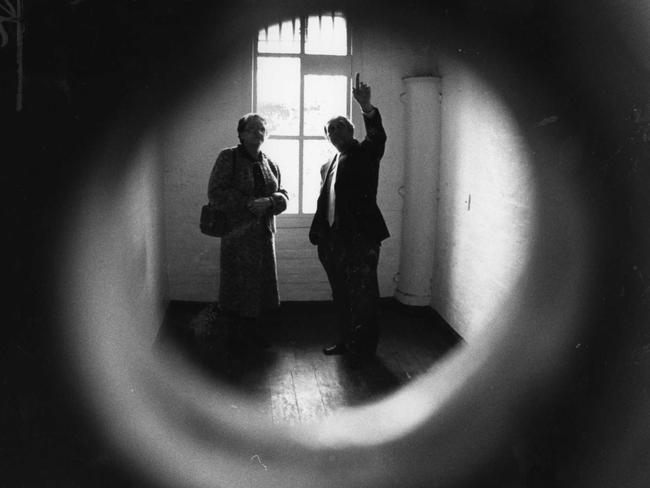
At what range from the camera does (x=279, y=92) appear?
4996mm

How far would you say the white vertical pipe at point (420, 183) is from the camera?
4.77m

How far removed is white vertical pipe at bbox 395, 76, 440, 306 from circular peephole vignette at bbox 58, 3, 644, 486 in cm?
165

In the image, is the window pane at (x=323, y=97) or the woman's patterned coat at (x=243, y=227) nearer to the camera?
the woman's patterned coat at (x=243, y=227)

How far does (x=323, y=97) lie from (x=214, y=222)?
1.88m

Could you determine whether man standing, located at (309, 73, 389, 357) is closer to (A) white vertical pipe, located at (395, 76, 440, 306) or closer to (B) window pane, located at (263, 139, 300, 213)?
(A) white vertical pipe, located at (395, 76, 440, 306)

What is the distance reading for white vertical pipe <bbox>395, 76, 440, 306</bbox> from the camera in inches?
188

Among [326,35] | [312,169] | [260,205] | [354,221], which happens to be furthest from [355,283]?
[326,35]

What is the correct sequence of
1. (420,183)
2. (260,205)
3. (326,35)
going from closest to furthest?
(260,205), (420,183), (326,35)

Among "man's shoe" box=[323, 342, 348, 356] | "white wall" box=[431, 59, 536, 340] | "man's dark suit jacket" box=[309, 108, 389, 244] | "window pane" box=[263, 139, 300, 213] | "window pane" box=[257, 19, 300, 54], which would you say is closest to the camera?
"white wall" box=[431, 59, 536, 340]

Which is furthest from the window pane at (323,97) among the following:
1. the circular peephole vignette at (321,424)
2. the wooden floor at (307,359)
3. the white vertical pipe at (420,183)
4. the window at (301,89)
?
the circular peephole vignette at (321,424)

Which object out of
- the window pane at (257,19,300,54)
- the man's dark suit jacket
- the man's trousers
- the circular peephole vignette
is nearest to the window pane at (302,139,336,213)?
the window pane at (257,19,300,54)

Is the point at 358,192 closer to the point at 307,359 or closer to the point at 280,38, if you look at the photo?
the point at 307,359

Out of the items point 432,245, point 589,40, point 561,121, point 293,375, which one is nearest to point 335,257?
point 293,375

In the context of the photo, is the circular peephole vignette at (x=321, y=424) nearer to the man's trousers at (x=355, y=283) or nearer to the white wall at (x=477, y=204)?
the white wall at (x=477, y=204)
